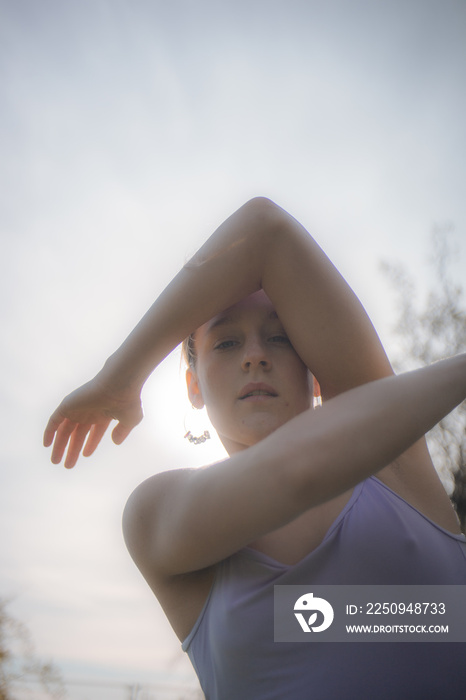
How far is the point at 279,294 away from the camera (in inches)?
54.4

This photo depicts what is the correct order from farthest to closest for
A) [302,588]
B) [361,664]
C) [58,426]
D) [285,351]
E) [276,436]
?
[58,426] → [285,351] → [302,588] → [361,664] → [276,436]

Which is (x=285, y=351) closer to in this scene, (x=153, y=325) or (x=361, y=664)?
(x=153, y=325)

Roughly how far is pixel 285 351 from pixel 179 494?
0.58m

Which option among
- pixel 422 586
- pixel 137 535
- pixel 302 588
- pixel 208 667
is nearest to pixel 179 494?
pixel 137 535

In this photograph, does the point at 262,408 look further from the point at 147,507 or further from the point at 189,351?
the point at 189,351

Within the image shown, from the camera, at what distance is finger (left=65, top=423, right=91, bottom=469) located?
164cm

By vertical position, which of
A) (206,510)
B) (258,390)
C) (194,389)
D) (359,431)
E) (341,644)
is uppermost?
(194,389)

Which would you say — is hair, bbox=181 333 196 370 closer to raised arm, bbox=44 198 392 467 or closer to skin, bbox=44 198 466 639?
skin, bbox=44 198 466 639

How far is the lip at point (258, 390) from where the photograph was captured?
1413 millimetres

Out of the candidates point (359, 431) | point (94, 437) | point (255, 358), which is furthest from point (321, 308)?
point (94, 437)

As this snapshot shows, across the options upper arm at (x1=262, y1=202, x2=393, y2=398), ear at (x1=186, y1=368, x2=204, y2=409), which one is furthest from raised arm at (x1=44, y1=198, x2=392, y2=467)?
ear at (x1=186, y1=368, x2=204, y2=409)

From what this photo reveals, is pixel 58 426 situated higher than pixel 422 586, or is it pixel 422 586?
pixel 58 426

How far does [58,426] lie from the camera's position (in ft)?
5.36

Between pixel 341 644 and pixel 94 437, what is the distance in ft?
3.26
